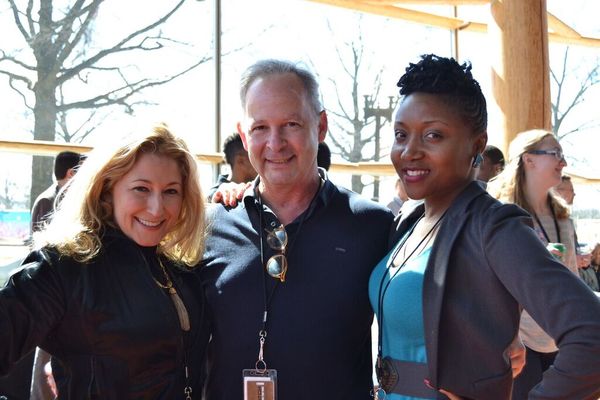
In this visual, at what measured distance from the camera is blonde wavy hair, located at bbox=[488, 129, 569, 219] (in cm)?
397

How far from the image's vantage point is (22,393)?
425 cm

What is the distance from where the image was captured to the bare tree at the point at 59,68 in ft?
19.3

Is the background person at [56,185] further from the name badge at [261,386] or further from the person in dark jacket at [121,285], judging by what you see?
the name badge at [261,386]

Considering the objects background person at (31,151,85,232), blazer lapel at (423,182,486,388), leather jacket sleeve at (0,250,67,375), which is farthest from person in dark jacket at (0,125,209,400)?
background person at (31,151,85,232)

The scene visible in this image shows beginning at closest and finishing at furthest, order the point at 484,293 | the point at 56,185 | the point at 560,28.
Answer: the point at 484,293 < the point at 56,185 < the point at 560,28

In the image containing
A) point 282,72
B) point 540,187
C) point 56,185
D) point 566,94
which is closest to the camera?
point 282,72

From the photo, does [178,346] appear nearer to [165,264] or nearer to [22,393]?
[165,264]

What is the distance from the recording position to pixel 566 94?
881cm

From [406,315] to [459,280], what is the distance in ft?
Result: 0.60

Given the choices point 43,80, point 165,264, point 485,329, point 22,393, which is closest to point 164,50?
point 43,80

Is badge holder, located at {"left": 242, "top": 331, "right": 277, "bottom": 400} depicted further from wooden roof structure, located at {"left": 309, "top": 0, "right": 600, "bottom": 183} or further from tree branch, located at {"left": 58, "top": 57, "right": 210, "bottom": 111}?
tree branch, located at {"left": 58, "top": 57, "right": 210, "bottom": 111}

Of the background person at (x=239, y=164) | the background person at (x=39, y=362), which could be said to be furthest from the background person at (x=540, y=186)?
the background person at (x=39, y=362)

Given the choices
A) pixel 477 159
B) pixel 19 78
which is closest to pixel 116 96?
pixel 19 78

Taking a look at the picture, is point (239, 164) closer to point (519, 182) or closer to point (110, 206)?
point (519, 182)
